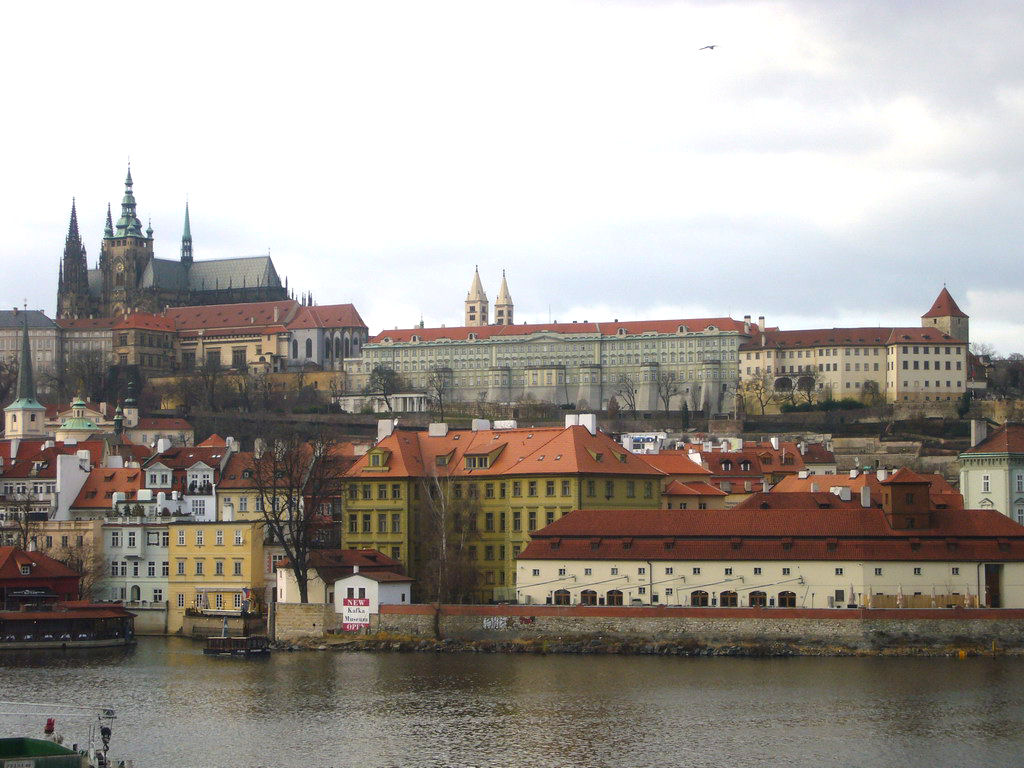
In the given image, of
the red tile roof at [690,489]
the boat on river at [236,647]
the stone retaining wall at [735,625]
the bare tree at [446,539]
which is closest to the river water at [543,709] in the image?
the stone retaining wall at [735,625]

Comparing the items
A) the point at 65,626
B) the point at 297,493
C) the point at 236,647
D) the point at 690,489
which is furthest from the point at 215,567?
the point at 690,489

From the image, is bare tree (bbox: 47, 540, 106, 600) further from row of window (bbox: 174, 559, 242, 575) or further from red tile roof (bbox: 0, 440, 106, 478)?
red tile roof (bbox: 0, 440, 106, 478)

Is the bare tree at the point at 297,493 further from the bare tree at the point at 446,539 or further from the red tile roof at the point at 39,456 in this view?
the red tile roof at the point at 39,456

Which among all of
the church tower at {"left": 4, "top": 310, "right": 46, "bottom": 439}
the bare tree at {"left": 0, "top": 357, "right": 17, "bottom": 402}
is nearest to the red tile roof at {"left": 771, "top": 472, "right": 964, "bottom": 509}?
the church tower at {"left": 4, "top": 310, "right": 46, "bottom": 439}

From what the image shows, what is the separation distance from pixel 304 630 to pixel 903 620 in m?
21.6

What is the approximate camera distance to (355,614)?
6819 cm

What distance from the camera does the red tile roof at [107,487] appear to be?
8325 cm

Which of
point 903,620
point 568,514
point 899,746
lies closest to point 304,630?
point 568,514

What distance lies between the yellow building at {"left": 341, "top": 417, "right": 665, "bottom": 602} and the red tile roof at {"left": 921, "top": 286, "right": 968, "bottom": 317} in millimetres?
116255

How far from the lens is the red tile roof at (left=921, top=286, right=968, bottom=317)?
189250 mm

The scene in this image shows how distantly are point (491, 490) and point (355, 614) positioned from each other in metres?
10.5

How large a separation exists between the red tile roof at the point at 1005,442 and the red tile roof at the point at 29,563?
3842 cm

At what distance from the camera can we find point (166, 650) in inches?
2719

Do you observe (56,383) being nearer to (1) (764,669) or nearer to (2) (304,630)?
(2) (304,630)
